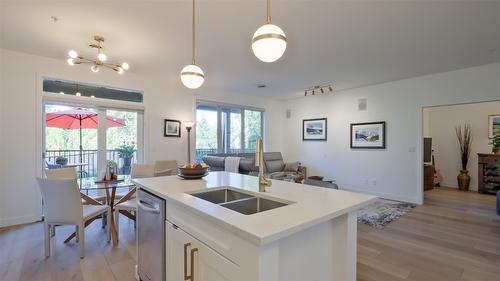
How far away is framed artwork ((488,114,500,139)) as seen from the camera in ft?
18.6

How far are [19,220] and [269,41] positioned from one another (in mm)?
4575

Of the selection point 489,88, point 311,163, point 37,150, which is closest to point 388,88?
point 489,88

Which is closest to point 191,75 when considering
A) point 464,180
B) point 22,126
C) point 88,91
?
point 88,91

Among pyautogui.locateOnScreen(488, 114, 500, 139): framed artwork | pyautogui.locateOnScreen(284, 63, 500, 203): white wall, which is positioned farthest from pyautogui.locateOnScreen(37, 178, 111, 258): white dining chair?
pyautogui.locateOnScreen(488, 114, 500, 139): framed artwork

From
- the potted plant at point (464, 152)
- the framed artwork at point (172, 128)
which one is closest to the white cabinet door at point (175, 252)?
the framed artwork at point (172, 128)

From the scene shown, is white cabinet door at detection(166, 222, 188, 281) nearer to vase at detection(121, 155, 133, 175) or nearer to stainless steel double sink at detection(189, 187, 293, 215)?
stainless steel double sink at detection(189, 187, 293, 215)

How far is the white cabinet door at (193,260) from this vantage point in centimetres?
108

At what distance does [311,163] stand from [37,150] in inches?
238

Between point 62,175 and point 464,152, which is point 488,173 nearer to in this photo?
point 464,152

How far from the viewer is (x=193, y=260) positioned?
129 cm

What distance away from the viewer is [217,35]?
302 centimetres

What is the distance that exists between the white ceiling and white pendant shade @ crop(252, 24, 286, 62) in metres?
0.99

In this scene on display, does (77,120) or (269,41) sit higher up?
(269,41)

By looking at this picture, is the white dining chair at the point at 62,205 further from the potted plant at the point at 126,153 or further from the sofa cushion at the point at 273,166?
the sofa cushion at the point at 273,166
